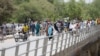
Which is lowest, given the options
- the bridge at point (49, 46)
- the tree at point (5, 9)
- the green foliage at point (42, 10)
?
the green foliage at point (42, 10)

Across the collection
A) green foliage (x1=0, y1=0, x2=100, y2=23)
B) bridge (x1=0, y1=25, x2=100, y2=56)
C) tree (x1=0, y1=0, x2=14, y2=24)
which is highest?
bridge (x1=0, y1=25, x2=100, y2=56)

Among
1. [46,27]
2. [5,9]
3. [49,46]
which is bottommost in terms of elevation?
[5,9]

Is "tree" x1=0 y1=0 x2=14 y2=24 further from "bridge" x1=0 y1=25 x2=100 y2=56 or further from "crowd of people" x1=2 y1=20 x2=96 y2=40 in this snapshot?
"bridge" x1=0 y1=25 x2=100 y2=56

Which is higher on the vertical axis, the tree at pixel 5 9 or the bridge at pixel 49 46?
the bridge at pixel 49 46

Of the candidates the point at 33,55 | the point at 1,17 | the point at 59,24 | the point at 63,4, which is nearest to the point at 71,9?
the point at 63,4

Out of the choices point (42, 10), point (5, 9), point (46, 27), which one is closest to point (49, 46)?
point (46, 27)

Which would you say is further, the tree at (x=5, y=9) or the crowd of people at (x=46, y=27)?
the tree at (x=5, y=9)

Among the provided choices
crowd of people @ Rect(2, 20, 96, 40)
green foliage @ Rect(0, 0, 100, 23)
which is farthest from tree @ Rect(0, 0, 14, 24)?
crowd of people @ Rect(2, 20, 96, 40)

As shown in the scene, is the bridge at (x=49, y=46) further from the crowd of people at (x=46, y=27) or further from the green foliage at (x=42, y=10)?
the green foliage at (x=42, y=10)

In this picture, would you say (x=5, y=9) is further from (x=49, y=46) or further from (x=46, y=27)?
(x=49, y=46)

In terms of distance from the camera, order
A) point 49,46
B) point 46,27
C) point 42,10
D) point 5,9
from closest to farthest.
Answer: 1. point 49,46
2. point 46,27
3. point 5,9
4. point 42,10

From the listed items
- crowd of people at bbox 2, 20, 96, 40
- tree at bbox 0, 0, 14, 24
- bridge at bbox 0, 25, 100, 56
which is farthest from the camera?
tree at bbox 0, 0, 14, 24

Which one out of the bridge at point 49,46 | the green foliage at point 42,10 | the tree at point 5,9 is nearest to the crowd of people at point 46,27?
the bridge at point 49,46

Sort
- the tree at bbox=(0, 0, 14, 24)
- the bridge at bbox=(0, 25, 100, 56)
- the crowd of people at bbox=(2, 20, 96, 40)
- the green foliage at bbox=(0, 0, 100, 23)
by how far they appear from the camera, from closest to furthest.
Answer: the bridge at bbox=(0, 25, 100, 56) → the crowd of people at bbox=(2, 20, 96, 40) → the tree at bbox=(0, 0, 14, 24) → the green foliage at bbox=(0, 0, 100, 23)
